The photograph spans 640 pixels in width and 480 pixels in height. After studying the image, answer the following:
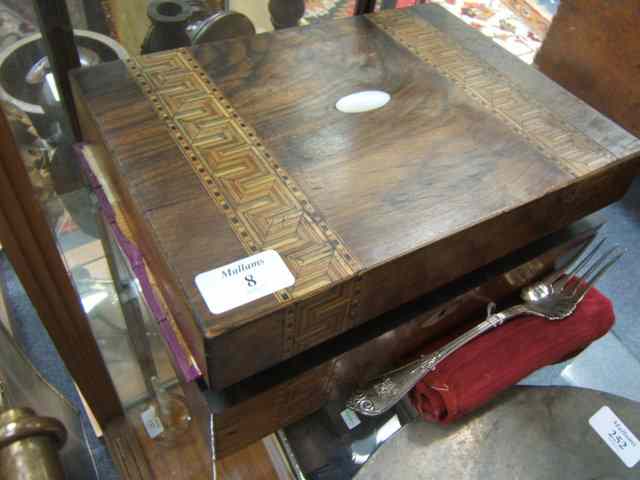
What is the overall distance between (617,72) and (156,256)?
3.33 feet

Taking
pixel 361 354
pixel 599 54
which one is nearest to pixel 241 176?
pixel 361 354

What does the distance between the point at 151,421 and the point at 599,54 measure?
107 cm

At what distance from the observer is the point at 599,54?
1.11 m

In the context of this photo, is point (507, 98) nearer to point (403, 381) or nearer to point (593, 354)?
point (403, 381)

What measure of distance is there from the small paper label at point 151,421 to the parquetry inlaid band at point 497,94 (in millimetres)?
621

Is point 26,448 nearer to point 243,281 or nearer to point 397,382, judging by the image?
point 243,281

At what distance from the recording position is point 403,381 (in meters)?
0.60

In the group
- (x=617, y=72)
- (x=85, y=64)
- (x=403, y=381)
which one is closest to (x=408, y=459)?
(x=403, y=381)

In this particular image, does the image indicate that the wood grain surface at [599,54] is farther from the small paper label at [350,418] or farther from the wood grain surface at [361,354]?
the small paper label at [350,418]

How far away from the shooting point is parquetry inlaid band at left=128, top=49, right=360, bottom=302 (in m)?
0.43

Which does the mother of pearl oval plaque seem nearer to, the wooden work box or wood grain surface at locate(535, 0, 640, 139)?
the wooden work box

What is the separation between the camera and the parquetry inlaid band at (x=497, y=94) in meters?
0.55

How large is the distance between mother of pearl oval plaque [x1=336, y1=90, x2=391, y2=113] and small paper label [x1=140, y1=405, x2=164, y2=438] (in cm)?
54

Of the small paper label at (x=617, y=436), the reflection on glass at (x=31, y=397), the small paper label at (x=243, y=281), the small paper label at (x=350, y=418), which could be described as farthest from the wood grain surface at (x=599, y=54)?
the reflection on glass at (x=31, y=397)
